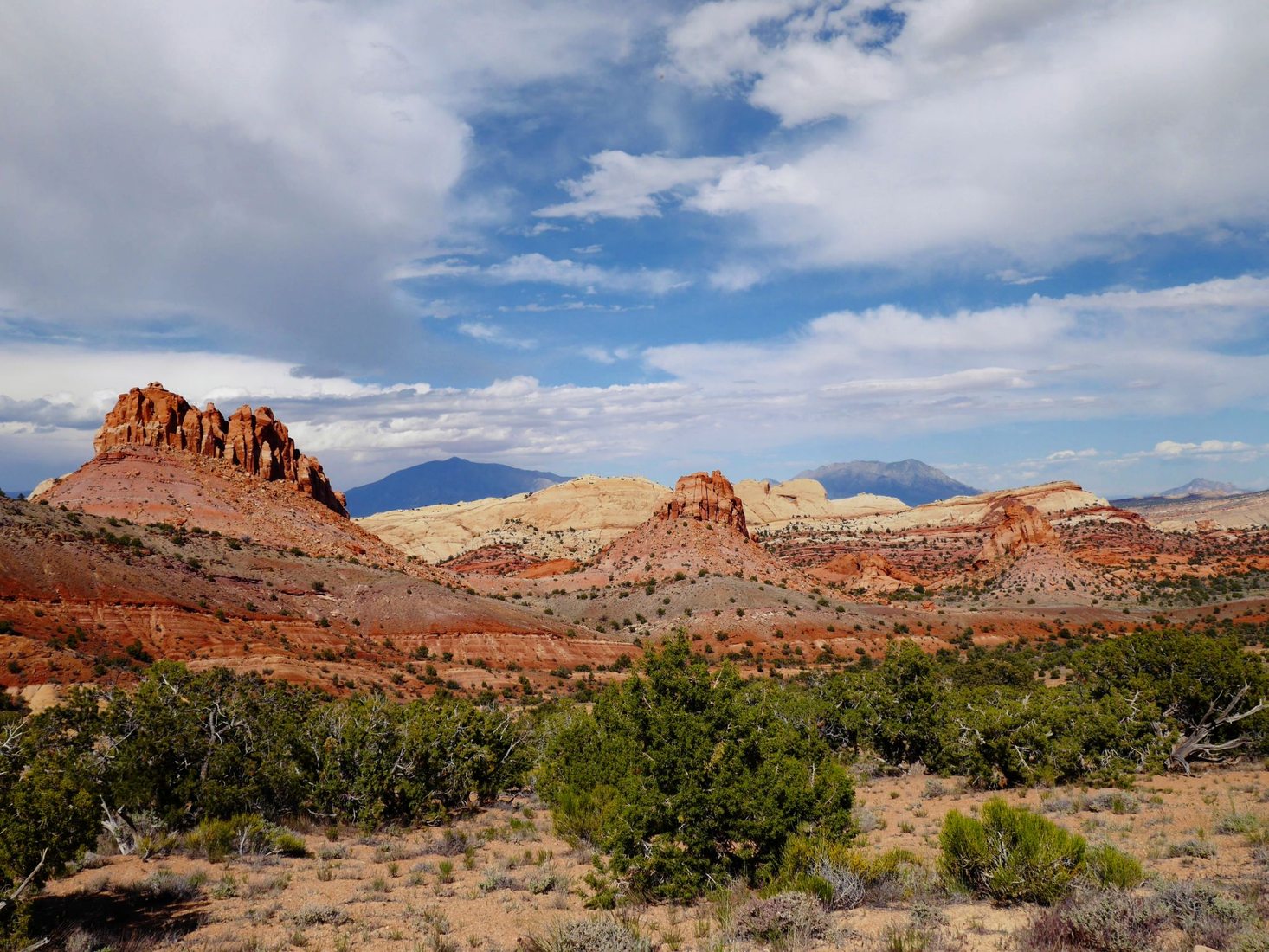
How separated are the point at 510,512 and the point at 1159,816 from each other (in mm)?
155244

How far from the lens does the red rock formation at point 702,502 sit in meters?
87.8

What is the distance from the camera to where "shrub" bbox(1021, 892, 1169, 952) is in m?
7.93

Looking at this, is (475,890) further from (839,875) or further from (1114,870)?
(1114,870)

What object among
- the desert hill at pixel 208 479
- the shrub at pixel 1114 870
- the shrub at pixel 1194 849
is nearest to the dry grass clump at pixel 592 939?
the shrub at pixel 1114 870

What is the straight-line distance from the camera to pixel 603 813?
15719 mm

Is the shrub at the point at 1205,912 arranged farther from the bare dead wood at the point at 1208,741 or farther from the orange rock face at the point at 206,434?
the orange rock face at the point at 206,434

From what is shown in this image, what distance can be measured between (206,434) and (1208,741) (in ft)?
258

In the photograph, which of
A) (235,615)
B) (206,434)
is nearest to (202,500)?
(206,434)

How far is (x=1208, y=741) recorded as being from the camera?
23.3 m

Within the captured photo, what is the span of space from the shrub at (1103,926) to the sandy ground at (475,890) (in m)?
0.29

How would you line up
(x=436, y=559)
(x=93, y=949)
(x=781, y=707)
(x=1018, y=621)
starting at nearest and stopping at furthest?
(x=93, y=949), (x=781, y=707), (x=1018, y=621), (x=436, y=559)

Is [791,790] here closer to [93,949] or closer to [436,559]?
[93,949]

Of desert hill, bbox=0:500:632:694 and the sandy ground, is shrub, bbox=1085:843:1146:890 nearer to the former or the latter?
the sandy ground

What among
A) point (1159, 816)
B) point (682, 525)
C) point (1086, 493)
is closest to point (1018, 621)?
point (682, 525)
